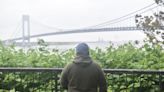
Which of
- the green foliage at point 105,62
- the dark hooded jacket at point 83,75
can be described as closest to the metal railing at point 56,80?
the green foliage at point 105,62

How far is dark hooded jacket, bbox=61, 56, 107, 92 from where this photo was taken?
15.1 ft

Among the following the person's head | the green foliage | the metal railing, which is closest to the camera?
the person's head

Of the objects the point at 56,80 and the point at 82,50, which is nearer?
the point at 82,50

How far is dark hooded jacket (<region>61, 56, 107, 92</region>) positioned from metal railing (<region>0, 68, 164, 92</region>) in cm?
145

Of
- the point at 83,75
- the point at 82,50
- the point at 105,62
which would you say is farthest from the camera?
the point at 105,62

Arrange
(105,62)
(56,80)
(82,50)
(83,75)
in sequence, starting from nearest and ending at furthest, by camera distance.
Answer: (82,50) → (83,75) → (56,80) → (105,62)

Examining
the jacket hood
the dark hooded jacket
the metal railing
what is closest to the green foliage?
the metal railing

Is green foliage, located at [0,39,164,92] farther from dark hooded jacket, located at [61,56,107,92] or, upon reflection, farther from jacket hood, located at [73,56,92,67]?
jacket hood, located at [73,56,92,67]

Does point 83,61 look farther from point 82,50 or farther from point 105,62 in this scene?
point 105,62

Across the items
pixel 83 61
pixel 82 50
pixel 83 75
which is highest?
pixel 82 50

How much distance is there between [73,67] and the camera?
4.65 meters

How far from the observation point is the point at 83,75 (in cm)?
463

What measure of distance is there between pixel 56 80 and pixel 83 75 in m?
2.07

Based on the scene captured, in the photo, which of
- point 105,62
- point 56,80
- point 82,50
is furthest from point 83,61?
point 105,62
